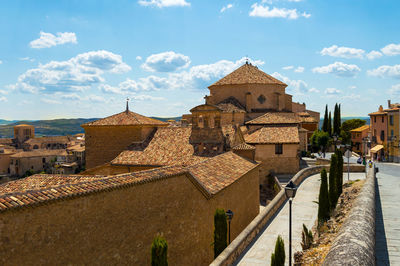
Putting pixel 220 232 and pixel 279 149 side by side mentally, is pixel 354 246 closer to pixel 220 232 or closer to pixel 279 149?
pixel 220 232

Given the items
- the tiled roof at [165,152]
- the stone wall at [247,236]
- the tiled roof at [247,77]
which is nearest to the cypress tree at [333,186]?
the stone wall at [247,236]

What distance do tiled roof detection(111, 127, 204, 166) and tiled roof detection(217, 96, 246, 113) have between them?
9.75m

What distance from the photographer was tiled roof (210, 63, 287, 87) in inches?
1356

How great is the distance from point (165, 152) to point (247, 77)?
1769cm

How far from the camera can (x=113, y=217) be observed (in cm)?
778

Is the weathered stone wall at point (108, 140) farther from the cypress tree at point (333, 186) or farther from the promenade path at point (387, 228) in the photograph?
the promenade path at point (387, 228)

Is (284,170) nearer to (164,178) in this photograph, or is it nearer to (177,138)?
(177,138)

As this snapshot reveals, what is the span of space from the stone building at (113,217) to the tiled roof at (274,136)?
1381cm

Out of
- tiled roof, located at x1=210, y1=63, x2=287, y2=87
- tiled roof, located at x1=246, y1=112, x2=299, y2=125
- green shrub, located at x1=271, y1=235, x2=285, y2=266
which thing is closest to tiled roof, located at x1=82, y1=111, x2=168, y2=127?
tiled roof, located at x1=246, y1=112, x2=299, y2=125

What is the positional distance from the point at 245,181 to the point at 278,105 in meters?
20.8

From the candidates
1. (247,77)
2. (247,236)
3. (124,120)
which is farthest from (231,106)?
(247,236)

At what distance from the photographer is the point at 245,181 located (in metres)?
16.2

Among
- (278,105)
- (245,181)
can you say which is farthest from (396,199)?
(278,105)

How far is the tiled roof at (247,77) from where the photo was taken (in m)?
34.4
